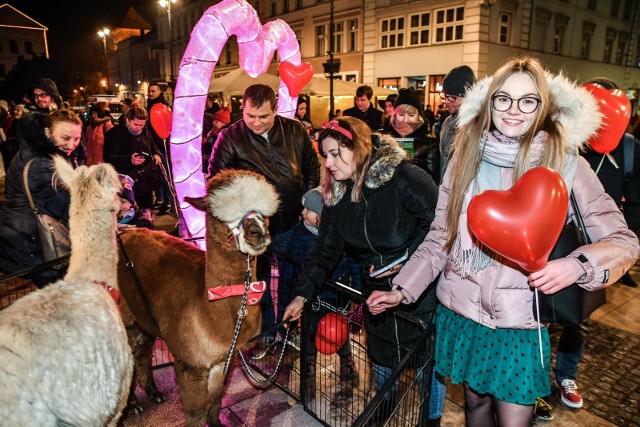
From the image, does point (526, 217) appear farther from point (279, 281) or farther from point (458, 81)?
point (458, 81)

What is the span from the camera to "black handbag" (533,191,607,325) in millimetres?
1851

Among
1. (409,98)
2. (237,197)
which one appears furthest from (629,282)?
(237,197)

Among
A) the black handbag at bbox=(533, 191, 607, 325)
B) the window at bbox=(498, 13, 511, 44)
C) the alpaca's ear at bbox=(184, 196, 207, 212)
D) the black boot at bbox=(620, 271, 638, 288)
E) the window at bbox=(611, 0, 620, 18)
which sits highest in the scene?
the window at bbox=(611, 0, 620, 18)

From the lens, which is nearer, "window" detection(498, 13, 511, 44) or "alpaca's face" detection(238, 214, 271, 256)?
"alpaca's face" detection(238, 214, 271, 256)

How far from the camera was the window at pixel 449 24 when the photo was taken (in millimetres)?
21422

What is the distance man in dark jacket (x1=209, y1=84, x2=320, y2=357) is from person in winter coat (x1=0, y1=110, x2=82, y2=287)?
1226 millimetres

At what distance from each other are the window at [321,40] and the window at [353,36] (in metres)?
2.15

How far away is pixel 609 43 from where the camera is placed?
2978cm

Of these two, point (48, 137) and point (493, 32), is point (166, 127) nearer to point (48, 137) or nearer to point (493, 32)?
point (48, 137)

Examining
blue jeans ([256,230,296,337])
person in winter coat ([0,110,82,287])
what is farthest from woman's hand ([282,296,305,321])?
person in winter coat ([0,110,82,287])

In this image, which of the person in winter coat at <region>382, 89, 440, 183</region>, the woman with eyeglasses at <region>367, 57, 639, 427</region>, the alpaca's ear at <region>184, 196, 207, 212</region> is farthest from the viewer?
the person in winter coat at <region>382, 89, 440, 183</region>

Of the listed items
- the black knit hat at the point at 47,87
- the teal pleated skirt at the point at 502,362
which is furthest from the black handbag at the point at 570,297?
the black knit hat at the point at 47,87

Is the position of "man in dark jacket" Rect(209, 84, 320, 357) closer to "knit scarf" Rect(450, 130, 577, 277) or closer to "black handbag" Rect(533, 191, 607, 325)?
"knit scarf" Rect(450, 130, 577, 277)

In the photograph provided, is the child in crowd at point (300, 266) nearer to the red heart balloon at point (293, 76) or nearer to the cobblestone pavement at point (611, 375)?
the cobblestone pavement at point (611, 375)
